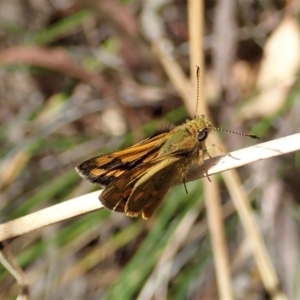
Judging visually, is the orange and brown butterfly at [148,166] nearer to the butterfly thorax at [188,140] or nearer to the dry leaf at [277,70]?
the butterfly thorax at [188,140]

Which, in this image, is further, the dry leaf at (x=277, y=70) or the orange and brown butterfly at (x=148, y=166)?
the dry leaf at (x=277, y=70)

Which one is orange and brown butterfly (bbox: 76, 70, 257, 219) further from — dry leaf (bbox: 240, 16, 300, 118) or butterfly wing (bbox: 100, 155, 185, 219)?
dry leaf (bbox: 240, 16, 300, 118)

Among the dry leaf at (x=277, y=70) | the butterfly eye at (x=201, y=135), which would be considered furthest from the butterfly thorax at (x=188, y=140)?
the dry leaf at (x=277, y=70)

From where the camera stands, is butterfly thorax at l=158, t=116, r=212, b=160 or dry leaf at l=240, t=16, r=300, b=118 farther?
dry leaf at l=240, t=16, r=300, b=118

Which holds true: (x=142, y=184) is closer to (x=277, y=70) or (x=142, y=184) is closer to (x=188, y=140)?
(x=188, y=140)

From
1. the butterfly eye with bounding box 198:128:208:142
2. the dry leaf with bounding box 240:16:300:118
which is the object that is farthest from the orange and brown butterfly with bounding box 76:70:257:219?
the dry leaf with bounding box 240:16:300:118

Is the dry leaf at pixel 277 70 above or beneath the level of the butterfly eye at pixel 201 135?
above

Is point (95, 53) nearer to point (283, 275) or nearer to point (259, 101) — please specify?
point (259, 101)

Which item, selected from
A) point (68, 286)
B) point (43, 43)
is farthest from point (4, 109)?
point (68, 286)
